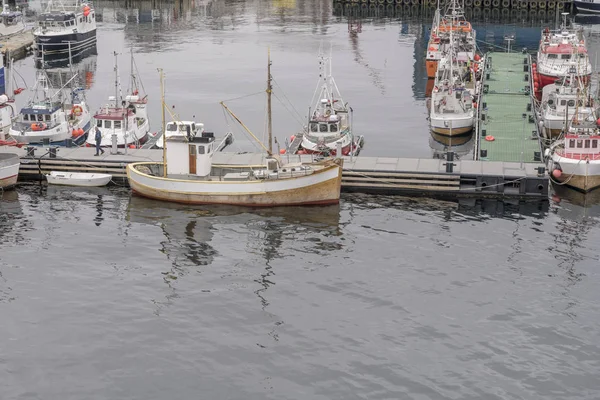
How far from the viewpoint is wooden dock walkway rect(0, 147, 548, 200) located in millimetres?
66125

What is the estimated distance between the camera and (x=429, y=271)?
53188 mm

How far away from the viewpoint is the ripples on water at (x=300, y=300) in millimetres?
41969

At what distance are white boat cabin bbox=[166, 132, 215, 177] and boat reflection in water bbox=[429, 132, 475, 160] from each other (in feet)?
70.2

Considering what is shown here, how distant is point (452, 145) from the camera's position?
271ft

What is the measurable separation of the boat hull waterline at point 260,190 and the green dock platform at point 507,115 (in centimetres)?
1383

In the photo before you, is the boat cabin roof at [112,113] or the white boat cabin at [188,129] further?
the boat cabin roof at [112,113]

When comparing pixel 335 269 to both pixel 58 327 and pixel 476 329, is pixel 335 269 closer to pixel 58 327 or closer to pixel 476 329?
pixel 476 329

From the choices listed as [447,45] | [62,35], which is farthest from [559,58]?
[62,35]

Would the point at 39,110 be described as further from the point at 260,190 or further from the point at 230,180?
the point at 260,190

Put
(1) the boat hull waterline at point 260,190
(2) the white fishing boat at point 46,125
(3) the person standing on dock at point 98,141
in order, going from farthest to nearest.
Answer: (2) the white fishing boat at point 46,125 < (3) the person standing on dock at point 98,141 < (1) the boat hull waterline at point 260,190

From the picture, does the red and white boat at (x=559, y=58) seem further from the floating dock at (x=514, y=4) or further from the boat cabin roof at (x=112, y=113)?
the floating dock at (x=514, y=4)

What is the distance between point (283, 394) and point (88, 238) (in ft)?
72.8

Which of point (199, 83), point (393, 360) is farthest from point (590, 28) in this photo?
point (393, 360)

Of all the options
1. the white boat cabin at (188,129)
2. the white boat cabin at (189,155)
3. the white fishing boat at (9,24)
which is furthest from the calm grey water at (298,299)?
the white fishing boat at (9,24)
